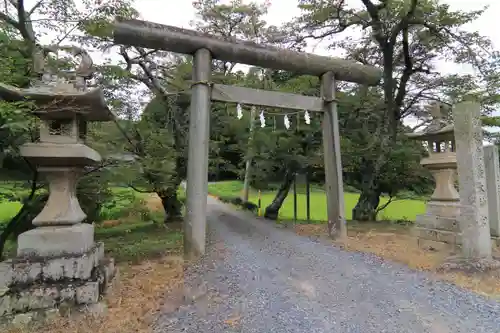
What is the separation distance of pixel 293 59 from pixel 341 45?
516 centimetres

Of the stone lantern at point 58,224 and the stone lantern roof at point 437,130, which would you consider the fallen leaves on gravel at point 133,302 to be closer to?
the stone lantern at point 58,224

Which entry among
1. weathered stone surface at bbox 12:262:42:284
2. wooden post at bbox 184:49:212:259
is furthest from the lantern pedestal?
weathered stone surface at bbox 12:262:42:284

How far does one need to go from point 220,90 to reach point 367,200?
7515 mm

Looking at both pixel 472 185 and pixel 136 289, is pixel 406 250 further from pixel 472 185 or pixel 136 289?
pixel 136 289

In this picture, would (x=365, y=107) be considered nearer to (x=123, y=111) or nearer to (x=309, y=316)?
(x=123, y=111)

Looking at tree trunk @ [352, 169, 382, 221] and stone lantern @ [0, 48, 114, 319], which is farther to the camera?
tree trunk @ [352, 169, 382, 221]

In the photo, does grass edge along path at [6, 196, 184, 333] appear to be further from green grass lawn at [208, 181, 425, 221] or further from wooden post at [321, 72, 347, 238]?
green grass lawn at [208, 181, 425, 221]

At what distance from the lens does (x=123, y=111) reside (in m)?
9.13

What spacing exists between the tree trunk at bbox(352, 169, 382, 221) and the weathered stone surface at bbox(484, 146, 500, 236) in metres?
4.80

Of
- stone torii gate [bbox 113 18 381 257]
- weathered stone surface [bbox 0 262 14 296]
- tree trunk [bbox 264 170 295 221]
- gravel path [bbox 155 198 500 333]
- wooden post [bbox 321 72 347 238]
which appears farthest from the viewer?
tree trunk [bbox 264 170 295 221]

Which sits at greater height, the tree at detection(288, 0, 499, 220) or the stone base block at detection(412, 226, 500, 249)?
the tree at detection(288, 0, 499, 220)

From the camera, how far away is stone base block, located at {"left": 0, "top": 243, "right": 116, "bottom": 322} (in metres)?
3.11

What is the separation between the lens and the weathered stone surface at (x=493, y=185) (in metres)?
5.82

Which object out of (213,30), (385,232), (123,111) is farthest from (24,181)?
(213,30)
